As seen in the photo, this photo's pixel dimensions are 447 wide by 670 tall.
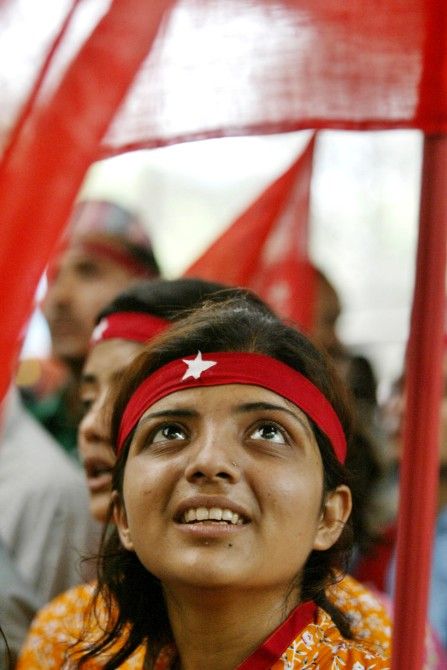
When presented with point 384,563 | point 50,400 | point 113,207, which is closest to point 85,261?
point 113,207

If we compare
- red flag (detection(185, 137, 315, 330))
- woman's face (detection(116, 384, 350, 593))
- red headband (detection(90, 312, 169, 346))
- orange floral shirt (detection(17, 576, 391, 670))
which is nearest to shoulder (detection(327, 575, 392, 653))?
orange floral shirt (detection(17, 576, 391, 670))

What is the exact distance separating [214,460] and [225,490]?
5 centimetres

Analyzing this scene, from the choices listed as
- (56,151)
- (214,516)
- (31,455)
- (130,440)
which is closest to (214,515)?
(214,516)

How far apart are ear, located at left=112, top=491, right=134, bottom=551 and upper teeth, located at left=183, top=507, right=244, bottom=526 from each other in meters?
0.21

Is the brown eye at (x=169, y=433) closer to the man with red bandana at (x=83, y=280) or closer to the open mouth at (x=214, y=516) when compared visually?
the open mouth at (x=214, y=516)

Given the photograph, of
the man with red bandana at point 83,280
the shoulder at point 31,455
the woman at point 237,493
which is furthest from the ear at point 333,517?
the man with red bandana at point 83,280

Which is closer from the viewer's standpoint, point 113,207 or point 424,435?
point 424,435

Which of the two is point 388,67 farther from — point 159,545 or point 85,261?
point 85,261

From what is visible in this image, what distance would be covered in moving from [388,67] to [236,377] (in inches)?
20.0

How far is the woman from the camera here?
1.53 meters

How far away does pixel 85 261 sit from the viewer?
3250 mm

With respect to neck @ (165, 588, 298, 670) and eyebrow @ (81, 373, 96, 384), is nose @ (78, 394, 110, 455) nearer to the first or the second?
eyebrow @ (81, 373, 96, 384)

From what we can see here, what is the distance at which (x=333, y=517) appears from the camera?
1701 millimetres

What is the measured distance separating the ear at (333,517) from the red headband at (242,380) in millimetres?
61
